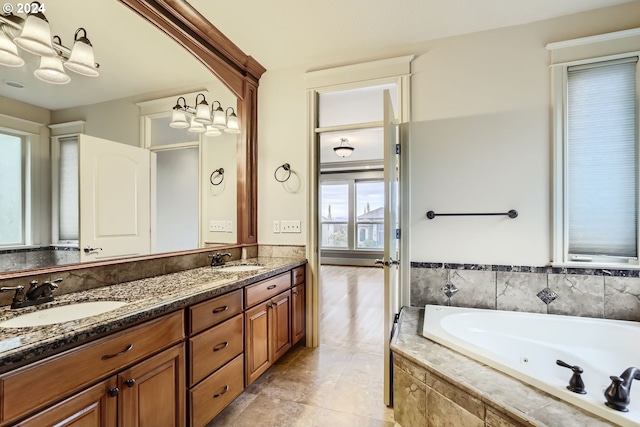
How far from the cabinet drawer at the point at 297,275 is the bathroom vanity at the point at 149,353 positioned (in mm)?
286

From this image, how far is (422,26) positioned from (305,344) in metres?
2.85

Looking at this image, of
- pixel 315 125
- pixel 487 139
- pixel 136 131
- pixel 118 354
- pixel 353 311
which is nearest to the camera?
pixel 118 354

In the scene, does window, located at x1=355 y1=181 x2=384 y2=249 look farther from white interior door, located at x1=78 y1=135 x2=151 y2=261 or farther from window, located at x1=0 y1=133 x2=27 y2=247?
window, located at x1=0 y1=133 x2=27 y2=247

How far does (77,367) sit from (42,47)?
146 centimetres

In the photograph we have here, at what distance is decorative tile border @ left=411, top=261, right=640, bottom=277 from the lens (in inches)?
78.4

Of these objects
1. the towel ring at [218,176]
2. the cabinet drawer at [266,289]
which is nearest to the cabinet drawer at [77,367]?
the cabinet drawer at [266,289]

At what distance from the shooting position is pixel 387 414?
1816mm

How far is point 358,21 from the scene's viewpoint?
2219 mm

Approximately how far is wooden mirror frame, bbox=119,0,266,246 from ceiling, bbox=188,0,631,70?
94 mm

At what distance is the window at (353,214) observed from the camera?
7.31 metres

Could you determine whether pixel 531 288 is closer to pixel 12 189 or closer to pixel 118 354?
pixel 118 354

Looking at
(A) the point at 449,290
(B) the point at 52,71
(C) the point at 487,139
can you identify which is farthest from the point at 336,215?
(B) the point at 52,71

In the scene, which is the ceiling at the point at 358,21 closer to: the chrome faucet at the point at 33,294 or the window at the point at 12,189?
the window at the point at 12,189

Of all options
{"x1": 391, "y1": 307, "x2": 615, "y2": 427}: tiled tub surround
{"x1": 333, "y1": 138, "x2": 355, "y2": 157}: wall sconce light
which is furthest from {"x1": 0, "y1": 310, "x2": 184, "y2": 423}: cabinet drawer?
{"x1": 333, "y1": 138, "x2": 355, "y2": 157}: wall sconce light
